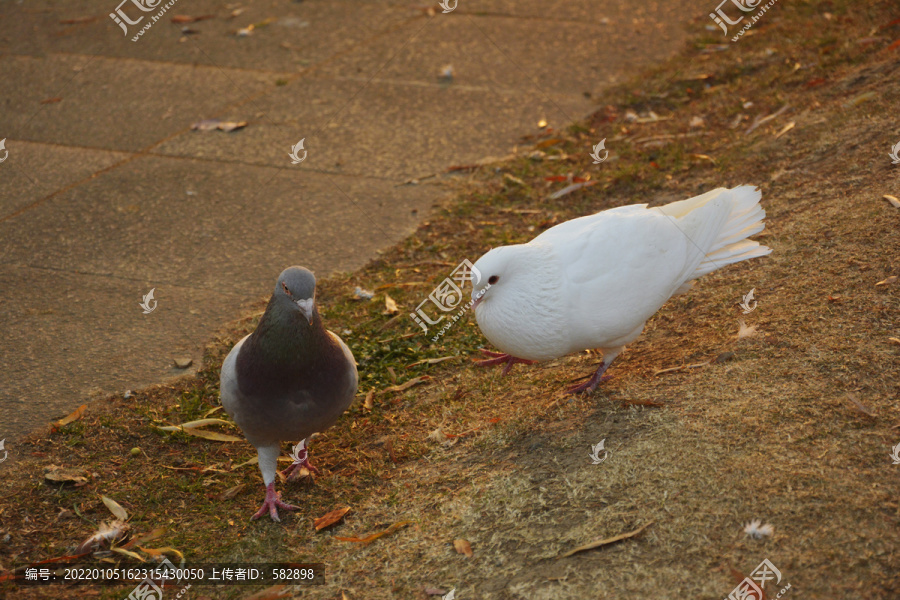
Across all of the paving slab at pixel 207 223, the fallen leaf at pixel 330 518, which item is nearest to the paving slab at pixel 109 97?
the paving slab at pixel 207 223

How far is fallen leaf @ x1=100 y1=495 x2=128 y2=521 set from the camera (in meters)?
3.23

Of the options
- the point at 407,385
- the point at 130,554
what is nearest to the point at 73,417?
the point at 130,554

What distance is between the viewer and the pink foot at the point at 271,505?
3277 millimetres

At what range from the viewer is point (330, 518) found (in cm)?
318

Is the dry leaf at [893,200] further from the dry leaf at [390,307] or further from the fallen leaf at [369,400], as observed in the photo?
the fallen leaf at [369,400]

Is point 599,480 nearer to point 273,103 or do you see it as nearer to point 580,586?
point 580,586

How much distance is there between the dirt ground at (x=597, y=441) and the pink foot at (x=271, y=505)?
7 cm

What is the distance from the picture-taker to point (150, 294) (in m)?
4.70

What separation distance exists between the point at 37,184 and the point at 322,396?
406 cm

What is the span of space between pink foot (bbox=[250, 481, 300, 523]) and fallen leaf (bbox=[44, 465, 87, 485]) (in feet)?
2.76

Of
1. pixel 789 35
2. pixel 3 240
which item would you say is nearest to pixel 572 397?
pixel 3 240

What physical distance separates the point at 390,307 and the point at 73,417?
186 centimetres

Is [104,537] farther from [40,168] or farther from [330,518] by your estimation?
[40,168]

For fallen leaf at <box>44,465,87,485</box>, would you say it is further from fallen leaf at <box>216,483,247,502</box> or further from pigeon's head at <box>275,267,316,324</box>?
pigeon's head at <box>275,267,316,324</box>
